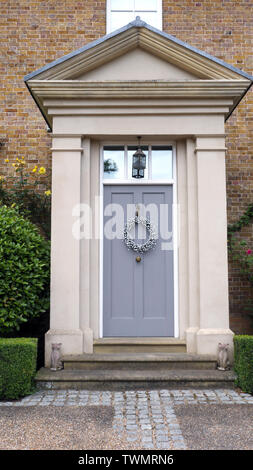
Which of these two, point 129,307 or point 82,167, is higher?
point 82,167

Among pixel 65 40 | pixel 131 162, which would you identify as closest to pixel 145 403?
pixel 131 162

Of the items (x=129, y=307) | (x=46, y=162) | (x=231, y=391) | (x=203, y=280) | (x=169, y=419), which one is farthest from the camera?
(x=46, y=162)

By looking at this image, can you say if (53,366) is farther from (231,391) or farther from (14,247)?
(231,391)

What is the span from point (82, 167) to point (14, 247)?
1.48m

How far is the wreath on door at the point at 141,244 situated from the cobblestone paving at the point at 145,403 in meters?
1.99

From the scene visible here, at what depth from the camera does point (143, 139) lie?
19.2 feet

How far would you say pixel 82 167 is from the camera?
5.64 m

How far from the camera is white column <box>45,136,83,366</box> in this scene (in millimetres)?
5273

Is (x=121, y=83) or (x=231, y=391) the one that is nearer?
(x=231, y=391)

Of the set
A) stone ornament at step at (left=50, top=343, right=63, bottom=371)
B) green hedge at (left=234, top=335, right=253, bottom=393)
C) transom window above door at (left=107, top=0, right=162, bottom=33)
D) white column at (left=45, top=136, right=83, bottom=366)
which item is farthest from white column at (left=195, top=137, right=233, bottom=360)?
transom window above door at (left=107, top=0, right=162, bottom=33)

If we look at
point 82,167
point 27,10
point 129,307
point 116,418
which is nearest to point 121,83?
point 82,167

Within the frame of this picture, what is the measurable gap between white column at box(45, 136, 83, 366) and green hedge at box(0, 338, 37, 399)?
2.17ft

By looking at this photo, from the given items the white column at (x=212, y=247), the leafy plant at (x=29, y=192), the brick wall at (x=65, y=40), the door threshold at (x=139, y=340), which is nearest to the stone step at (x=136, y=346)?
the door threshold at (x=139, y=340)

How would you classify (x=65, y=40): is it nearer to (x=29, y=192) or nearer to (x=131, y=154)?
(x=29, y=192)
